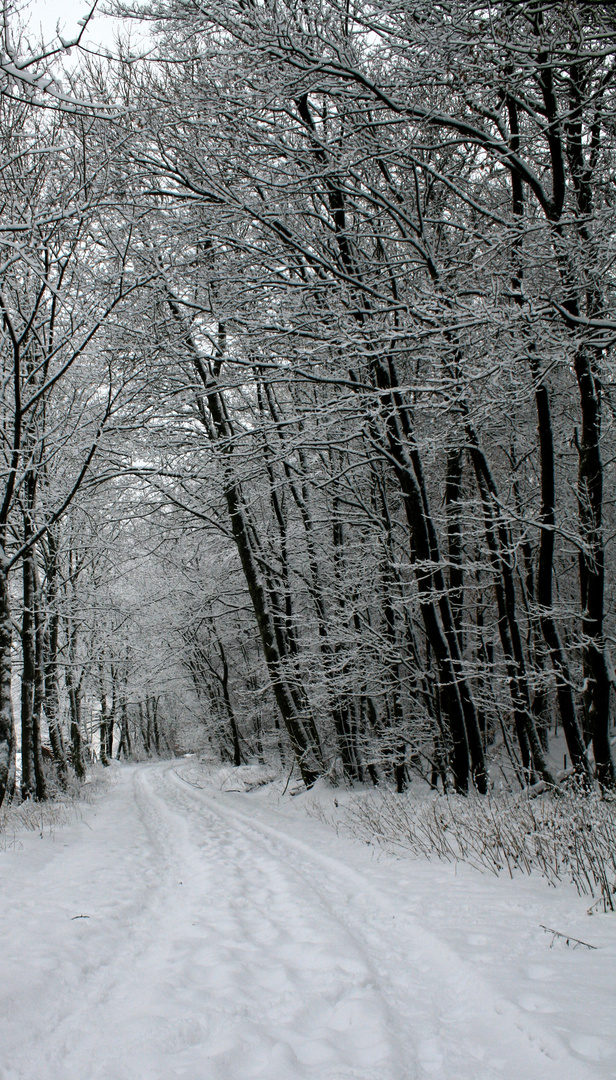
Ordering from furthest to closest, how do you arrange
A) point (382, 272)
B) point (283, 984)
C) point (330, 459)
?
point (330, 459) → point (382, 272) → point (283, 984)

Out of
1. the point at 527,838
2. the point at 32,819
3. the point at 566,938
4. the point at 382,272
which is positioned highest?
the point at 382,272

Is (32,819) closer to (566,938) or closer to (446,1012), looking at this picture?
(446,1012)

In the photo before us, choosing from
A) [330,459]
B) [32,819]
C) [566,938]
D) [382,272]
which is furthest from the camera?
[330,459]

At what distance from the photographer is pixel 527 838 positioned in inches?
209

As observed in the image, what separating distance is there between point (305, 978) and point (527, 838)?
2.98 meters

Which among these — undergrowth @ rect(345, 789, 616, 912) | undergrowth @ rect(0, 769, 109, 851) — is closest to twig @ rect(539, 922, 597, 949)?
undergrowth @ rect(345, 789, 616, 912)

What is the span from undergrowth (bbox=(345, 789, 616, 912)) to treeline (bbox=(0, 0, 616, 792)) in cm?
158

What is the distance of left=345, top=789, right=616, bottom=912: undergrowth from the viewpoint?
4.14m

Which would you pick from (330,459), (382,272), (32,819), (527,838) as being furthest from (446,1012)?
(330,459)

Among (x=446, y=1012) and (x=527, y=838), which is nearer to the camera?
(x=446, y=1012)

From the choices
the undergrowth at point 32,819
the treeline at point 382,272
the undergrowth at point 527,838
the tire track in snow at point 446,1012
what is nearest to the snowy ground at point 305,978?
the tire track in snow at point 446,1012

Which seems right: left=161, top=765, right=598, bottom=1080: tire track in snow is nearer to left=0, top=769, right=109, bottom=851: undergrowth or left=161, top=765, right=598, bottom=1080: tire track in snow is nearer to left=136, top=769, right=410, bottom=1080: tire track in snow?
left=136, top=769, right=410, bottom=1080: tire track in snow

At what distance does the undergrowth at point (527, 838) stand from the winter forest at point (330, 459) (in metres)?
0.05

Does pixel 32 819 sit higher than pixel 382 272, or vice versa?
pixel 382 272
